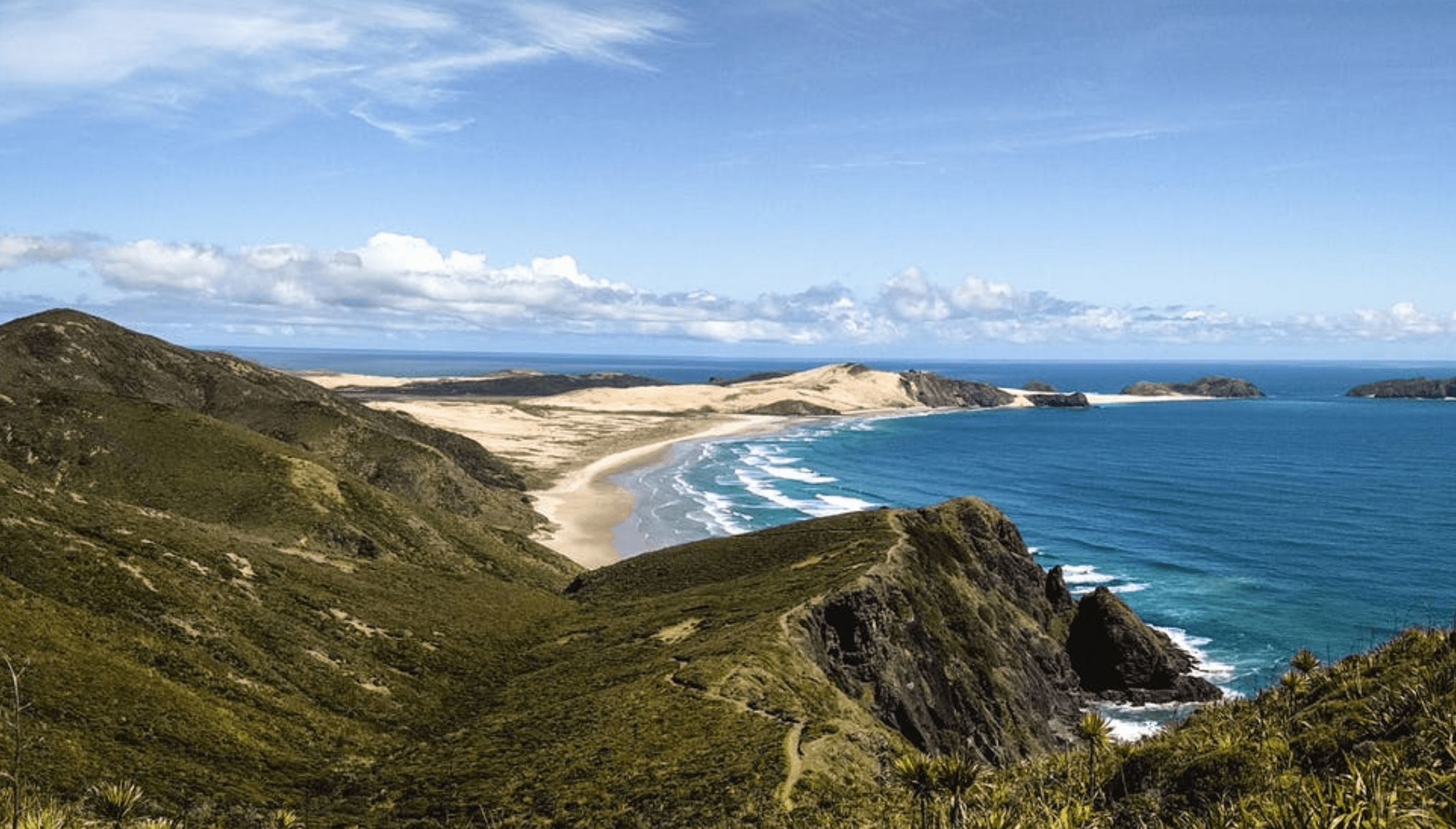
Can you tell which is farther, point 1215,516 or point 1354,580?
point 1215,516

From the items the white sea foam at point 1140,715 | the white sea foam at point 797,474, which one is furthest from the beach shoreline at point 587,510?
the white sea foam at point 1140,715

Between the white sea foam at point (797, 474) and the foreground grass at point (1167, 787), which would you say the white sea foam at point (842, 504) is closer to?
the white sea foam at point (797, 474)

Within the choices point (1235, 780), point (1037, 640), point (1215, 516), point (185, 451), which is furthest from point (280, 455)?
point (1215, 516)

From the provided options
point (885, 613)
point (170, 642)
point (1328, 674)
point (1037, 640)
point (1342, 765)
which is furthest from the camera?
point (1037, 640)

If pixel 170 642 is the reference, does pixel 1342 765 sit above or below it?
above

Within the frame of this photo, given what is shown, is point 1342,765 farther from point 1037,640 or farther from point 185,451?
point 185,451

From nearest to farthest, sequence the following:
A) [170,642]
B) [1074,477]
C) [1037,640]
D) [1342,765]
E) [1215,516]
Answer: [1342,765], [170,642], [1037,640], [1215,516], [1074,477]

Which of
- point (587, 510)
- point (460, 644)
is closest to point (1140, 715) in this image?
point (460, 644)
